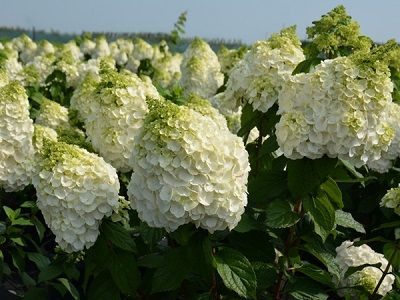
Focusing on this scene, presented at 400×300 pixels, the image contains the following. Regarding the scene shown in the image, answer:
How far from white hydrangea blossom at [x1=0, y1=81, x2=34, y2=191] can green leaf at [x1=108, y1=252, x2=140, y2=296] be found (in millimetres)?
1019

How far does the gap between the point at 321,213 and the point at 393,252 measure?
29cm

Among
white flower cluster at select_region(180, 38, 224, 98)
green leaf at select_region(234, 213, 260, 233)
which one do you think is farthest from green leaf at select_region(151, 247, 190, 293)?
white flower cluster at select_region(180, 38, 224, 98)

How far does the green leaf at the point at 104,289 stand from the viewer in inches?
98.0

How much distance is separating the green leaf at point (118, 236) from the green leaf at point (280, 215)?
47 cm

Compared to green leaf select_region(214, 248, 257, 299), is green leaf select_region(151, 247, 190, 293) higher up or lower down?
lower down

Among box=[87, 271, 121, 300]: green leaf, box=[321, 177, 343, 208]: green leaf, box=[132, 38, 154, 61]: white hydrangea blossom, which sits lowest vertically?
box=[132, 38, 154, 61]: white hydrangea blossom

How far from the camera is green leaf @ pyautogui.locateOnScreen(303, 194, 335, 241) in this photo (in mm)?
2340

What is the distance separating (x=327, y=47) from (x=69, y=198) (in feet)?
4.07

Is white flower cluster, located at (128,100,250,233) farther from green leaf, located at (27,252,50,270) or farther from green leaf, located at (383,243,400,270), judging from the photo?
green leaf, located at (27,252,50,270)

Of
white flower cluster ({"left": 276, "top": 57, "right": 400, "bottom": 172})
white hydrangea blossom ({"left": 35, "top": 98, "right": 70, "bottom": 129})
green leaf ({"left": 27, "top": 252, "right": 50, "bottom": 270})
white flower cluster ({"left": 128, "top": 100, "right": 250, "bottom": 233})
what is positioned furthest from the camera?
white hydrangea blossom ({"left": 35, "top": 98, "right": 70, "bottom": 129})

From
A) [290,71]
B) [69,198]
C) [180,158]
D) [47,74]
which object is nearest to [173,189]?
[180,158]

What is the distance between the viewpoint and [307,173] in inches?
90.4

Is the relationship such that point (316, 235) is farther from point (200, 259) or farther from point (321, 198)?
point (200, 259)

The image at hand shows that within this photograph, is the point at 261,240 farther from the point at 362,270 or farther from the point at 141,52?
the point at 141,52
